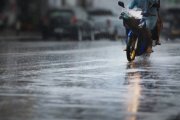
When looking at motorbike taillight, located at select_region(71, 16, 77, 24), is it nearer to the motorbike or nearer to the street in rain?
the street in rain

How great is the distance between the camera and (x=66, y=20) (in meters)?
37.6

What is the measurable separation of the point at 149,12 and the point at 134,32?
3.48 feet

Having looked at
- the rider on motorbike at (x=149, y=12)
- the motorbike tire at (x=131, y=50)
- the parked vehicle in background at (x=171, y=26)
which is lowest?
the parked vehicle in background at (x=171, y=26)

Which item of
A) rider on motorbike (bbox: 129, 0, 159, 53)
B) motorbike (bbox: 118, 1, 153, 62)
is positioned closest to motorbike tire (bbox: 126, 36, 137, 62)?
motorbike (bbox: 118, 1, 153, 62)

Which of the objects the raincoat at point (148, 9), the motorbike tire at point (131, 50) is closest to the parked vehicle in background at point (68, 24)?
the raincoat at point (148, 9)

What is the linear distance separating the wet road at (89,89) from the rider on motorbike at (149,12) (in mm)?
878

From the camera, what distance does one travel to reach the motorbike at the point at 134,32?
19875 millimetres

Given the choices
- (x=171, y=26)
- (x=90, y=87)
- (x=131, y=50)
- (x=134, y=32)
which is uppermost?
(x=134, y=32)

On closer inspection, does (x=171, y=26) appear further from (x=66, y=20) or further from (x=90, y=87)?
(x=90, y=87)

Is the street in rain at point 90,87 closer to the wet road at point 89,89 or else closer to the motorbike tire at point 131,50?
the wet road at point 89,89

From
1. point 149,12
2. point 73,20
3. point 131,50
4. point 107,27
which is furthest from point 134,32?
point 107,27

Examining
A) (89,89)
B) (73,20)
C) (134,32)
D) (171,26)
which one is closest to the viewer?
(89,89)

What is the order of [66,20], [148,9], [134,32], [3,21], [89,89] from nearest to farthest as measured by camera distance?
[89,89] < [134,32] < [148,9] < [66,20] < [3,21]

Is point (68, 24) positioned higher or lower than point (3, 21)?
higher
